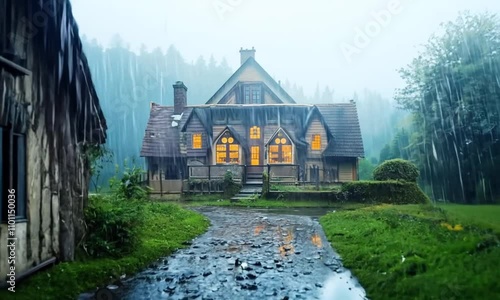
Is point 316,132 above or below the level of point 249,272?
above

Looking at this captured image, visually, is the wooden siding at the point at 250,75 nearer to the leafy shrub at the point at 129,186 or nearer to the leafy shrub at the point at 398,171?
the leafy shrub at the point at 398,171

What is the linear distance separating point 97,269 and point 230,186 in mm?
19053

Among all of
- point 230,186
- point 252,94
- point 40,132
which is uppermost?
point 252,94

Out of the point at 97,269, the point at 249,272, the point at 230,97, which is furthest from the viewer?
the point at 230,97

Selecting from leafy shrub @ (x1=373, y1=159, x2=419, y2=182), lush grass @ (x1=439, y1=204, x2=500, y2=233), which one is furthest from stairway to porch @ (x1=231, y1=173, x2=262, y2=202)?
lush grass @ (x1=439, y1=204, x2=500, y2=233)

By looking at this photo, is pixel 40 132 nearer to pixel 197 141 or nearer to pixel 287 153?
pixel 287 153

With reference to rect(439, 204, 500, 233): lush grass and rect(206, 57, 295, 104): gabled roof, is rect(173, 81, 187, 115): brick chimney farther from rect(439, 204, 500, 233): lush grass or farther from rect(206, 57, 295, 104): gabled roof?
rect(439, 204, 500, 233): lush grass

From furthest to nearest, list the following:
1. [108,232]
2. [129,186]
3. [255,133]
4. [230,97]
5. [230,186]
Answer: [230,97]
[255,133]
[230,186]
[129,186]
[108,232]

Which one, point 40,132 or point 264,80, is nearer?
point 40,132

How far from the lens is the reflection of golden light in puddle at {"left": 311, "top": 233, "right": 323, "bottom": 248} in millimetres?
10126

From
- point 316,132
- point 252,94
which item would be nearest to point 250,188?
point 316,132

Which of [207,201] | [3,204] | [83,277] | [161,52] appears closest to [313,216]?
[207,201]

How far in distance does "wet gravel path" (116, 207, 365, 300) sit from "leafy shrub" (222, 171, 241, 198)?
45.8 ft

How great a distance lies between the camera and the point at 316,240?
10.8 meters
